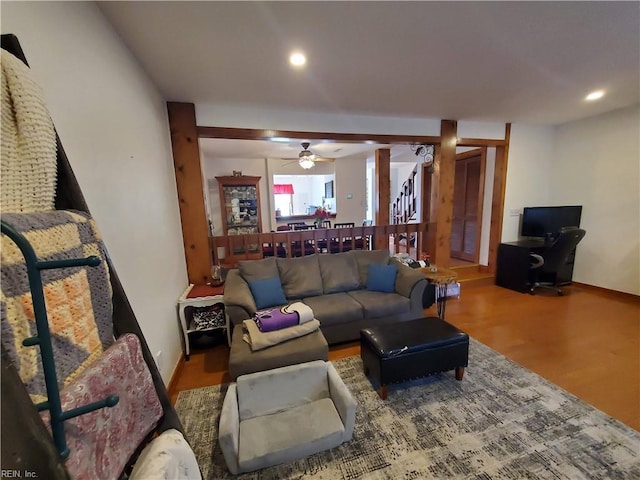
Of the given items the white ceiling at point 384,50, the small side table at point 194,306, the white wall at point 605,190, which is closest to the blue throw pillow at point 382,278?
the small side table at point 194,306

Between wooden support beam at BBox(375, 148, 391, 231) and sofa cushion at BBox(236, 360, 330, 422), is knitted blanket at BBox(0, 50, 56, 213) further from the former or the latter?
wooden support beam at BBox(375, 148, 391, 231)

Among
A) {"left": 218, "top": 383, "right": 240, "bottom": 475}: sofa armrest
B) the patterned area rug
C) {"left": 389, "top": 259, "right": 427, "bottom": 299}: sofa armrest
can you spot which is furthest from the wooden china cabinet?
{"left": 218, "top": 383, "right": 240, "bottom": 475}: sofa armrest

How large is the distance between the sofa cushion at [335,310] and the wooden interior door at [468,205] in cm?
334

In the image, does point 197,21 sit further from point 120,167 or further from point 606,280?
point 606,280

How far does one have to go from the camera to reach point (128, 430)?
0.84 m

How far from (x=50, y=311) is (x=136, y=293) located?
1.07 m

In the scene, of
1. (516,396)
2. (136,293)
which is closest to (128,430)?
(136,293)

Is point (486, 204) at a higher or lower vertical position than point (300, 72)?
lower

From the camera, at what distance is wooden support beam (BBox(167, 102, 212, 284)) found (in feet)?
9.44

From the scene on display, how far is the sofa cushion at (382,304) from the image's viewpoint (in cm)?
270

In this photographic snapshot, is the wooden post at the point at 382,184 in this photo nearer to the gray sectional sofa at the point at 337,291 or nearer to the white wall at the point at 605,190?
the gray sectional sofa at the point at 337,291

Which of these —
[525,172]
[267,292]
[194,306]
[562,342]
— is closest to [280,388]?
[267,292]

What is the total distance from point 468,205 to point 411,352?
4.27 metres

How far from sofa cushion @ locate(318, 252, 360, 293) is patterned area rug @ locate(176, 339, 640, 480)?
1094 millimetres
